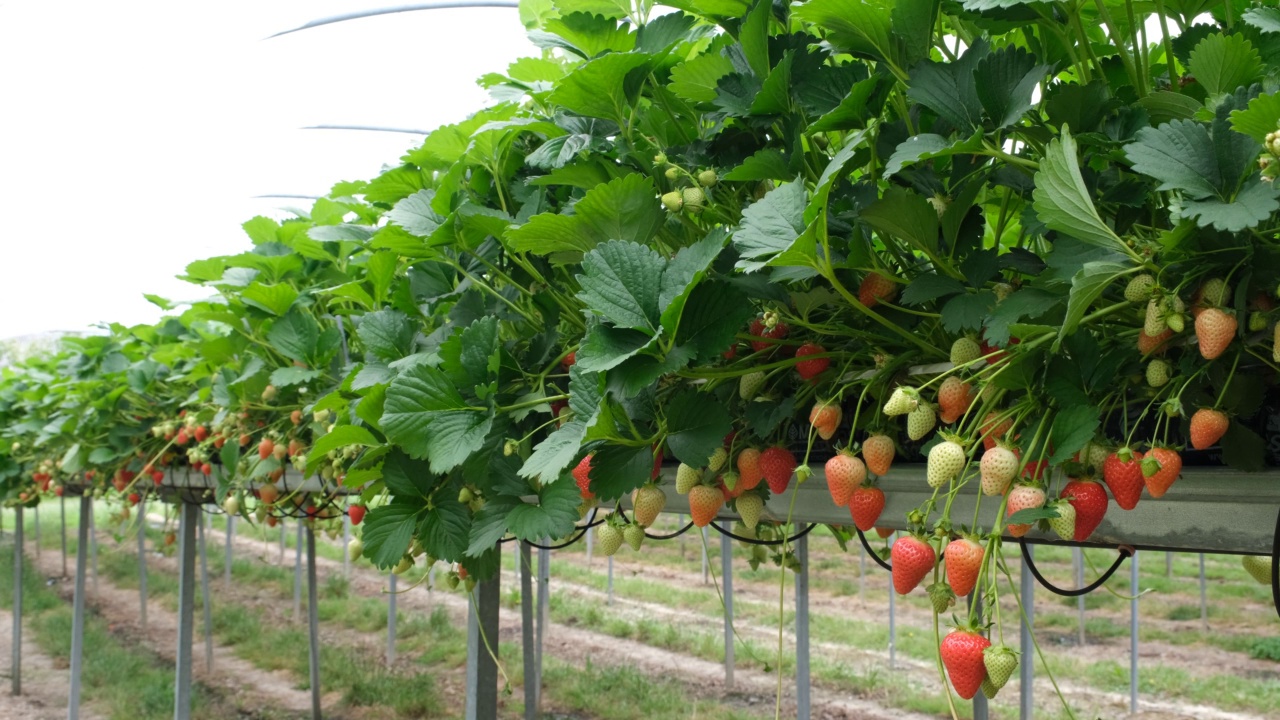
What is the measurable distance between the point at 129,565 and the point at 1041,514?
43.7 ft

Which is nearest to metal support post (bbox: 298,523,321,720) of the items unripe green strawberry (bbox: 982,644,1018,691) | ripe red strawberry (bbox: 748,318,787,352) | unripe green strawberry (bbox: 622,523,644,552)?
unripe green strawberry (bbox: 622,523,644,552)

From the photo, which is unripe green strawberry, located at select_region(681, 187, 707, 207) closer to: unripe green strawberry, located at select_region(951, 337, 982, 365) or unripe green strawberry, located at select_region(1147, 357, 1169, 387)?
unripe green strawberry, located at select_region(951, 337, 982, 365)

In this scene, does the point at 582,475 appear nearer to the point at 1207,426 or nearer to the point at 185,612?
the point at 1207,426

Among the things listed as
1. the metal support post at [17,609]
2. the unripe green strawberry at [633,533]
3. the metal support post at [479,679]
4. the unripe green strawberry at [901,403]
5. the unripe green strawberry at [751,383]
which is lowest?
the metal support post at [17,609]

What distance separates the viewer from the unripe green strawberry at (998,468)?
2.38 feet

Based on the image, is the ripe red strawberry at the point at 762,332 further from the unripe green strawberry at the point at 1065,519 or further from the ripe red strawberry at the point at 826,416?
the unripe green strawberry at the point at 1065,519

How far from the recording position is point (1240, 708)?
6055 mm

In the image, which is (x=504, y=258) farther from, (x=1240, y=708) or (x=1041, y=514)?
(x=1240, y=708)

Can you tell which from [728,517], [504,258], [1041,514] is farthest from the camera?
[728,517]

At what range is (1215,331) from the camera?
0.63 m

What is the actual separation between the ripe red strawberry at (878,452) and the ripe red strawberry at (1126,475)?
21cm

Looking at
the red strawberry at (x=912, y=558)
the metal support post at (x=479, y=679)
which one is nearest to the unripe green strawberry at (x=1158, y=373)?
the red strawberry at (x=912, y=558)

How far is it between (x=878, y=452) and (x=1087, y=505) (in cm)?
21

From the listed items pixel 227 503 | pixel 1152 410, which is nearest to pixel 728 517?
pixel 1152 410
